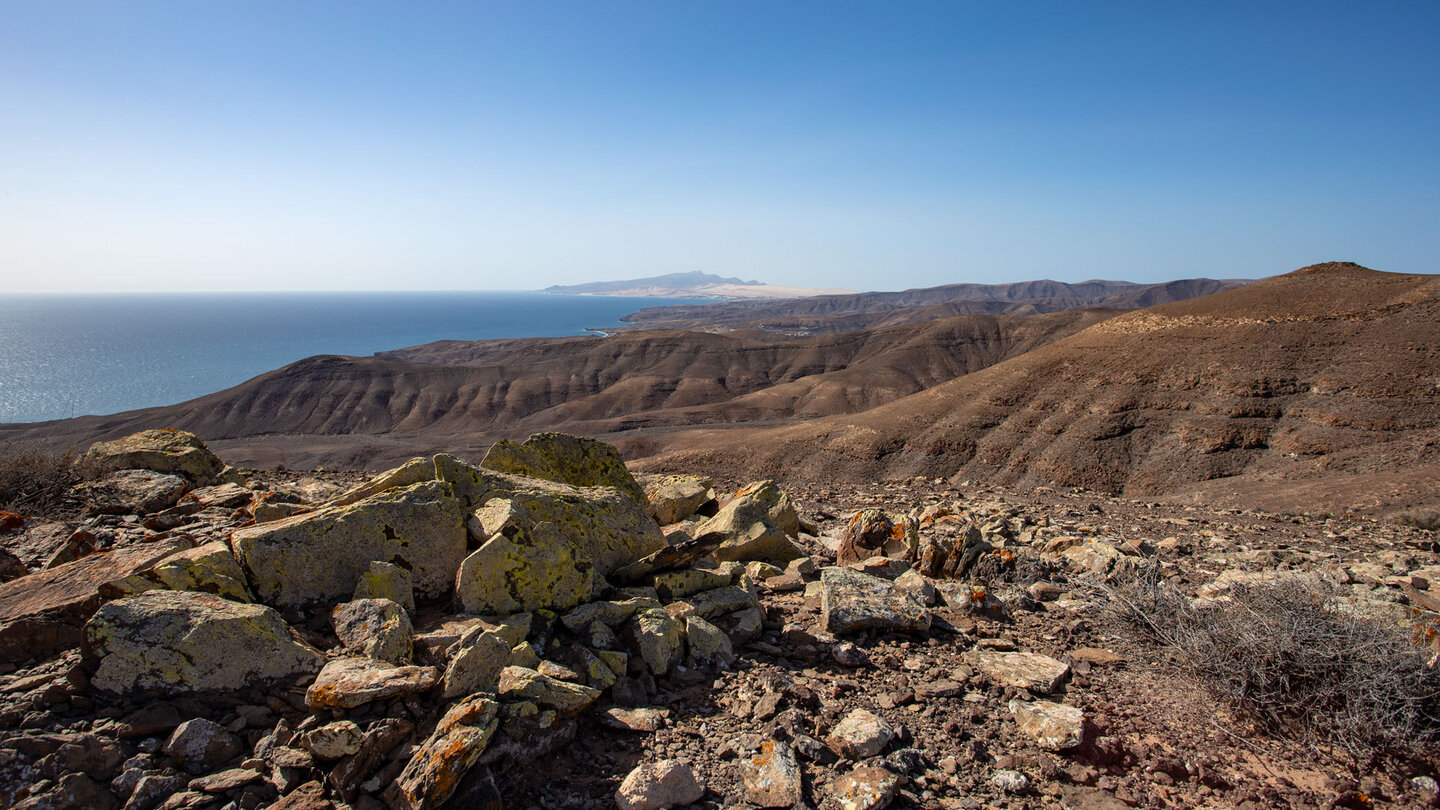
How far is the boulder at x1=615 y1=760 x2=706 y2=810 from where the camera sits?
3.60m

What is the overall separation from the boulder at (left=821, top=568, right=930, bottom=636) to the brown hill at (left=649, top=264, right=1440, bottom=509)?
19.6m

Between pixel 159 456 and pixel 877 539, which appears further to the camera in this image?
pixel 159 456

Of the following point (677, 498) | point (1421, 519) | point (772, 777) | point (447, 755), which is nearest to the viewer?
point (447, 755)

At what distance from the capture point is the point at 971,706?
186 inches

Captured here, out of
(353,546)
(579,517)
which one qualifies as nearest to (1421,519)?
(579,517)

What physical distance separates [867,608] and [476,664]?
11.7 ft

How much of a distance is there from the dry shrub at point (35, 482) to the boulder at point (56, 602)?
4.23 metres

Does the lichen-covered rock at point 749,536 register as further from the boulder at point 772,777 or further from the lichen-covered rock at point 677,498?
the boulder at point 772,777

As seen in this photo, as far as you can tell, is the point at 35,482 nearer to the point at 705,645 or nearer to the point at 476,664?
the point at 476,664

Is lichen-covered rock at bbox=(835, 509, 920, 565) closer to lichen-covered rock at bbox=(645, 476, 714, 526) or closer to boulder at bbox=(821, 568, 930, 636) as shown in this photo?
boulder at bbox=(821, 568, 930, 636)

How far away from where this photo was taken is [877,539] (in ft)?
29.6

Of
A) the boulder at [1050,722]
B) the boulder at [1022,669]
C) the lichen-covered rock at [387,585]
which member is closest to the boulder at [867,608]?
the boulder at [1022,669]

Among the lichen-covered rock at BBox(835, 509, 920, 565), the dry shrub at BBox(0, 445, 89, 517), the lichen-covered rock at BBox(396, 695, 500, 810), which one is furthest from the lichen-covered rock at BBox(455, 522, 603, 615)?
the dry shrub at BBox(0, 445, 89, 517)

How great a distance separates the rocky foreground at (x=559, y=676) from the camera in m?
3.54
